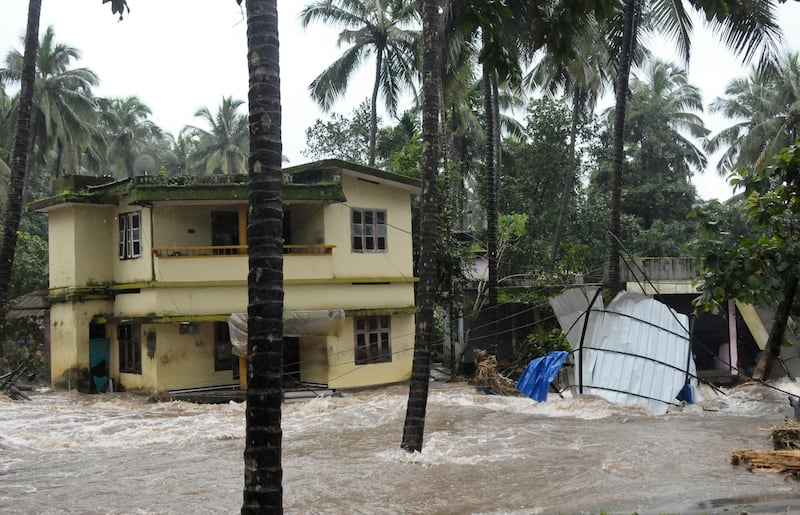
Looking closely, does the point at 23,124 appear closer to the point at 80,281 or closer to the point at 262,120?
the point at 80,281

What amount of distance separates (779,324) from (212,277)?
Answer: 1526 centimetres

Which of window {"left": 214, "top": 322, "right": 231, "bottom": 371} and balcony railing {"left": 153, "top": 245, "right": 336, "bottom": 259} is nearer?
balcony railing {"left": 153, "top": 245, "right": 336, "bottom": 259}

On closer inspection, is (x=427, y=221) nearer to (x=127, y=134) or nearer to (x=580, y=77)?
(x=580, y=77)

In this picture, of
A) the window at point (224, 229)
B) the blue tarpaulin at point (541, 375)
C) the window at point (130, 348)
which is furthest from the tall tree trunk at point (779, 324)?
the window at point (130, 348)

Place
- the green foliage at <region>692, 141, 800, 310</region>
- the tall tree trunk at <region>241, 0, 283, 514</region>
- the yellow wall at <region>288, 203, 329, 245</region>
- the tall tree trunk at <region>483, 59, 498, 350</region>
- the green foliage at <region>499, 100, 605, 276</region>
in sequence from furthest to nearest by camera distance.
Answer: the green foliage at <region>499, 100, 605, 276</region> < the tall tree trunk at <region>483, 59, 498, 350</region> < the yellow wall at <region>288, 203, 329, 245</region> < the green foliage at <region>692, 141, 800, 310</region> < the tall tree trunk at <region>241, 0, 283, 514</region>

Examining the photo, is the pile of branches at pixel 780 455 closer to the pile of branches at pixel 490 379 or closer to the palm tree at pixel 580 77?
the pile of branches at pixel 490 379

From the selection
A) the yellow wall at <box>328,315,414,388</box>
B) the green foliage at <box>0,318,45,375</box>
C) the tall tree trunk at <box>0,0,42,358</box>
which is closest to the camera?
the tall tree trunk at <box>0,0,42,358</box>

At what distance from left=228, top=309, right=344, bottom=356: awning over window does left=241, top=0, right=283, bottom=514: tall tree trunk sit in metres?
14.5

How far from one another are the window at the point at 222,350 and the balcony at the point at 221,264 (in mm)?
1967

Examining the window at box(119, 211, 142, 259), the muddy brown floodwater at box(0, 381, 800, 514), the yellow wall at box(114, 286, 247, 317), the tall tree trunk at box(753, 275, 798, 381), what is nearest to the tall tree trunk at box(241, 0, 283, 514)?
the muddy brown floodwater at box(0, 381, 800, 514)

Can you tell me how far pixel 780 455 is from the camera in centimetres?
1090

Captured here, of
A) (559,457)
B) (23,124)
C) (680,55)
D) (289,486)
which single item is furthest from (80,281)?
(680,55)

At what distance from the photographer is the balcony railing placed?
21141 mm

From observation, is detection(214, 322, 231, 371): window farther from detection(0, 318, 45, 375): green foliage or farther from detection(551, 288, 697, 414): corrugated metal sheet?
detection(551, 288, 697, 414): corrugated metal sheet
